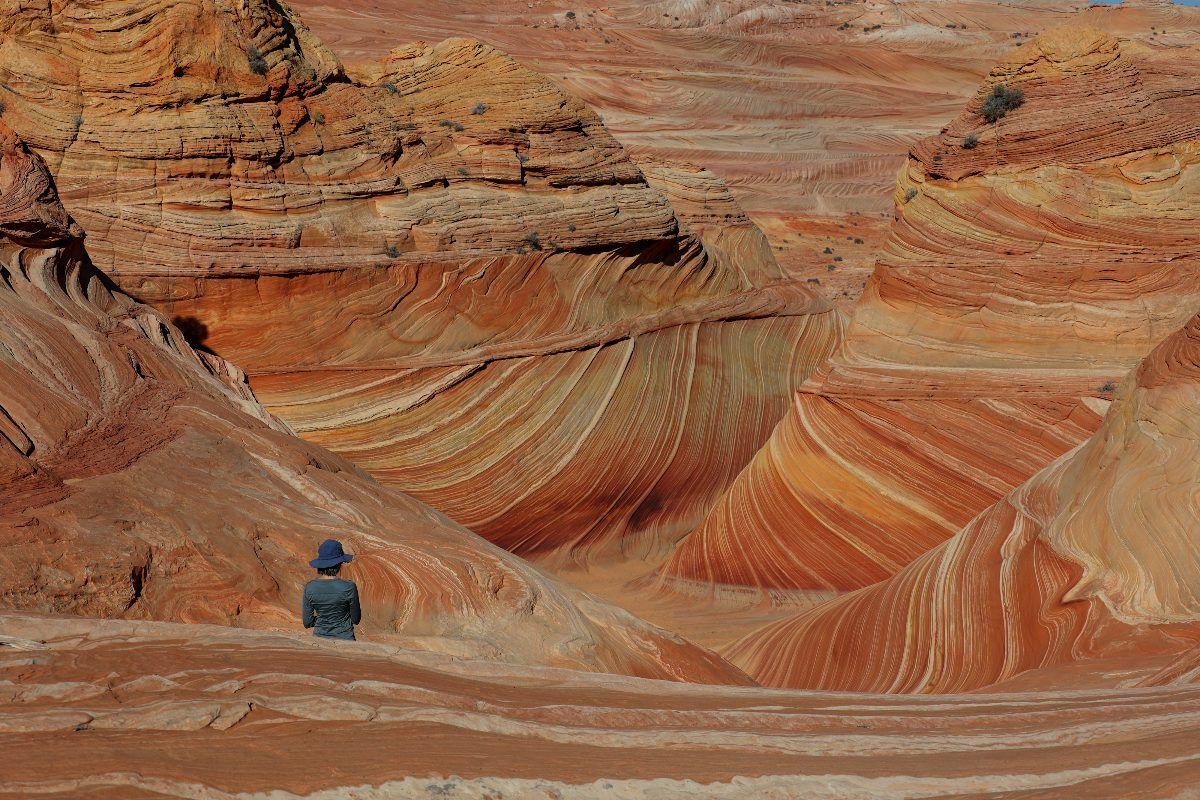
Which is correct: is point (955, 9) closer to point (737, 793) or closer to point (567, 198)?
point (567, 198)

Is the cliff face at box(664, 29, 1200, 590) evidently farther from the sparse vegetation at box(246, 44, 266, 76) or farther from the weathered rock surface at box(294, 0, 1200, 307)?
the weathered rock surface at box(294, 0, 1200, 307)

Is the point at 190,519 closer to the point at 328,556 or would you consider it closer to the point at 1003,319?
the point at 328,556

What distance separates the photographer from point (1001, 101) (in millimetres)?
13680

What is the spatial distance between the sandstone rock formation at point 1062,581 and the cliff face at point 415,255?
4555 millimetres

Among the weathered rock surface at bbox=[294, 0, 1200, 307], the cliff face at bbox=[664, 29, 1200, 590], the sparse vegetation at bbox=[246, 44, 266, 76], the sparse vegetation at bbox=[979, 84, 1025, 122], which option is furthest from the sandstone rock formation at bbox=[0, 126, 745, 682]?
the weathered rock surface at bbox=[294, 0, 1200, 307]

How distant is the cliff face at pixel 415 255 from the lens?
43.4ft

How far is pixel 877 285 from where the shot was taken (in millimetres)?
14672

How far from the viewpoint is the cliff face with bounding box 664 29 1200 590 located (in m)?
12.7

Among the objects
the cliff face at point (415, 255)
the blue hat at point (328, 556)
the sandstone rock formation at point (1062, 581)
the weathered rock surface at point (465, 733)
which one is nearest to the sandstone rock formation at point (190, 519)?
the blue hat at point (328, 556)

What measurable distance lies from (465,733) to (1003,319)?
10.7 m

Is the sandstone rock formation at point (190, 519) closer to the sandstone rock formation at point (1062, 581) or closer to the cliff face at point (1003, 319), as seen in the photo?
the sandstone rock formation at point (1062, 581)

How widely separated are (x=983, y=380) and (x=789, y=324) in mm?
5419

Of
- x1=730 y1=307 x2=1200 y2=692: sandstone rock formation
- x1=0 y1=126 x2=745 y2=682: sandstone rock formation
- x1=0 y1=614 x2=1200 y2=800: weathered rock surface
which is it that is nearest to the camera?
x1=0 y1=614 x2=1200 y2=800: weathered rock surface

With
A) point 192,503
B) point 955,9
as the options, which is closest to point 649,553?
point 192,503
